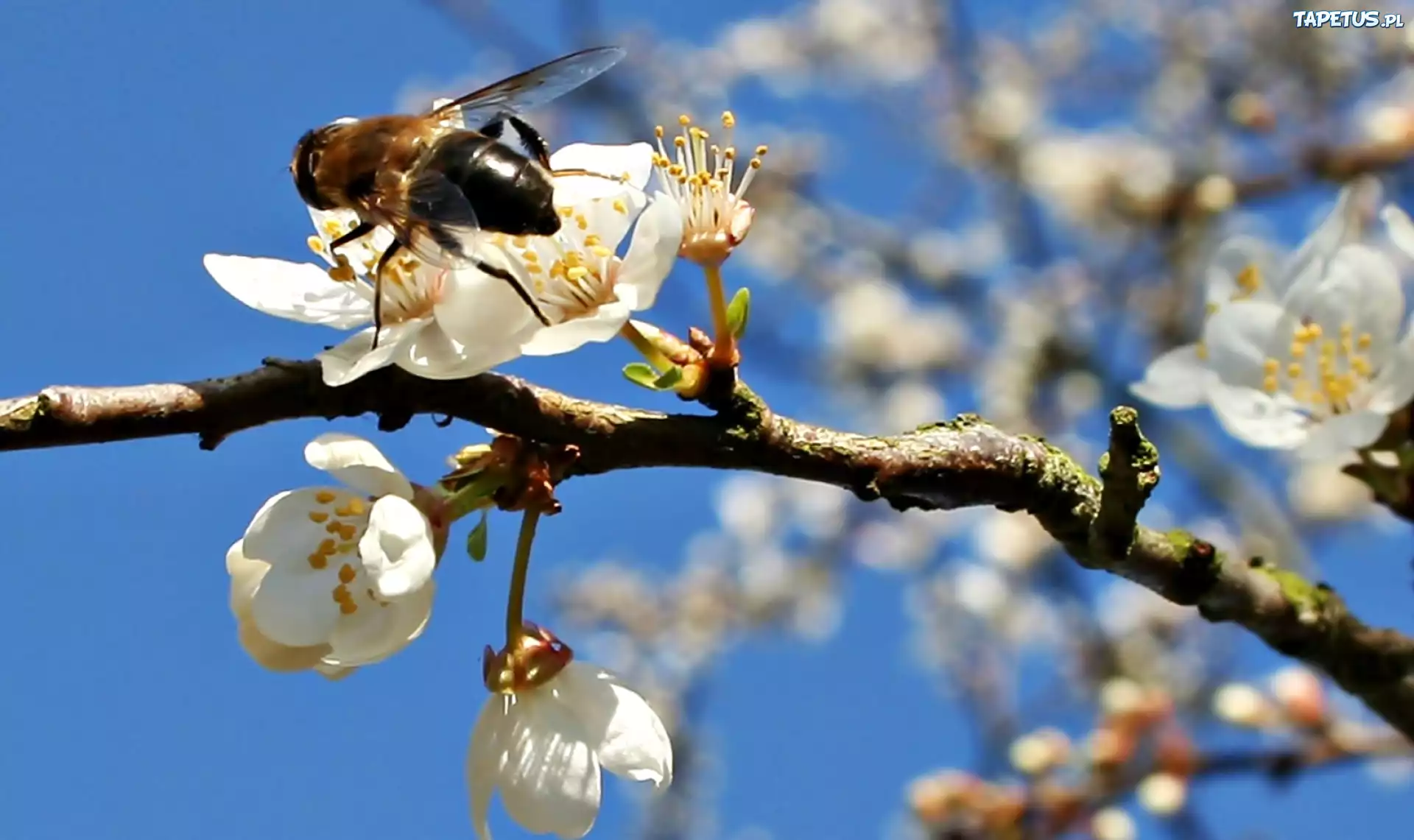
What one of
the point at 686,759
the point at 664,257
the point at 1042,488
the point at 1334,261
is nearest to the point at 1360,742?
the point at 1334,261

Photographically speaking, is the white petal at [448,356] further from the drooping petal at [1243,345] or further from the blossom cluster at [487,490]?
the drooping petal at [1243,345]

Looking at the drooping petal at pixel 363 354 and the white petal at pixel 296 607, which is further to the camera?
the white petal at pixel 296 607

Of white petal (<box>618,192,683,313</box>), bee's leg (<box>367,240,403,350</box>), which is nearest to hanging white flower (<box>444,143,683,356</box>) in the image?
white petal (<box>618,192,683,313</box>)

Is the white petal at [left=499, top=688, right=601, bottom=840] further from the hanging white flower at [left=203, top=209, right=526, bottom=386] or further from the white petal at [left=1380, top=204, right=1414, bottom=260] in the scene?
the white petal at [left=1380, top=204, right=1414, bottom=260]

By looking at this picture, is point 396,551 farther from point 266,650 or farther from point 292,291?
point 292,291

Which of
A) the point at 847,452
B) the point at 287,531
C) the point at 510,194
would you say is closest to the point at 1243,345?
the point at 847,452

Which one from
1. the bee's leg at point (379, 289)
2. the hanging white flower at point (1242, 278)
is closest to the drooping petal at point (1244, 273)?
the hanging white flower at point (1242, 278)
